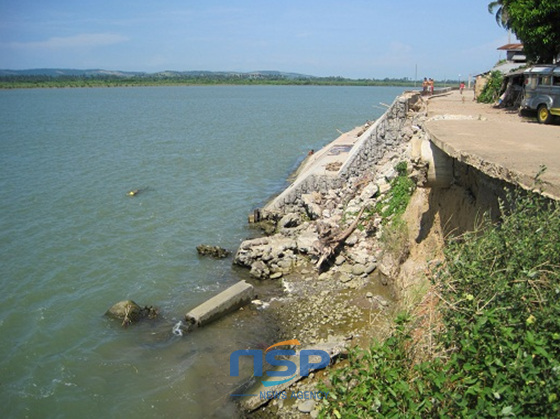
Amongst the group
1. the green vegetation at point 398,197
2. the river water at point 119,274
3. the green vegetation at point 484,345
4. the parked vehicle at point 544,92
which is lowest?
the river water at point 119,274

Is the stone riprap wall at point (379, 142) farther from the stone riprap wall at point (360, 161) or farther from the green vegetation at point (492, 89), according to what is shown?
the green vegetation at point (492, 89)

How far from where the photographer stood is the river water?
25.5ft

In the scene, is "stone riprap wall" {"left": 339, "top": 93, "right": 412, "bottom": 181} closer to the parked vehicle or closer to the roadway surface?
the parked vehicle

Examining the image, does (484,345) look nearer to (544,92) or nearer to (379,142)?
(379,142)

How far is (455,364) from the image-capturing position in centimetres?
330

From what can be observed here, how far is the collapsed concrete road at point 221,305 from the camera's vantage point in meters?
9.30

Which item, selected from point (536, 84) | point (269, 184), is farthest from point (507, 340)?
point (269, 184)

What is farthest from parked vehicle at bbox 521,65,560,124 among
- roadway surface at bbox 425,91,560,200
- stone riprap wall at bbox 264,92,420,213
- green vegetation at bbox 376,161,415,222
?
roadway surface at bbox 425,91,560,200

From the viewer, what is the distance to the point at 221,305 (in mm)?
9508

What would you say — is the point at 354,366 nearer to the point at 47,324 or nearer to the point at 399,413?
the point at 399,413

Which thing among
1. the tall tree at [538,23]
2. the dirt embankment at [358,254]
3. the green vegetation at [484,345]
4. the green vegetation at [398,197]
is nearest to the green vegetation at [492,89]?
the tall tree at [538,23]

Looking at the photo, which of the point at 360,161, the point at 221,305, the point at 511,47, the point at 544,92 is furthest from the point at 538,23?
the point at 511,47

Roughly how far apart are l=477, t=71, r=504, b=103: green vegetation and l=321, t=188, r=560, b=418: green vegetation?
23.8 m

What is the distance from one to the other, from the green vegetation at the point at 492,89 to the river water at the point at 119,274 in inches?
453
